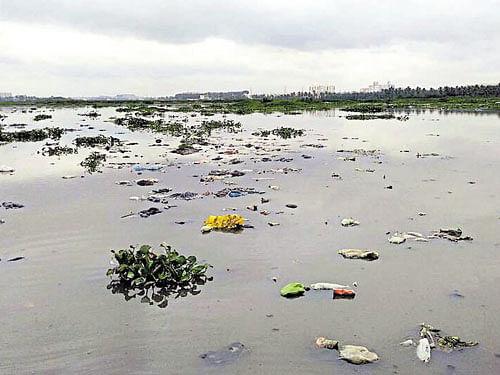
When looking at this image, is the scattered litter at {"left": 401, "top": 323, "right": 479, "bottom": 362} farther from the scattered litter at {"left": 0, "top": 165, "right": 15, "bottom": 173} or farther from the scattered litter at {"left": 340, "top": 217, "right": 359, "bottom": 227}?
the scattered litter at {"left": 0, "top": 165, "right": 15, "bottom": 173}

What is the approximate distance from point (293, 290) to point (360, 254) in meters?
1.55

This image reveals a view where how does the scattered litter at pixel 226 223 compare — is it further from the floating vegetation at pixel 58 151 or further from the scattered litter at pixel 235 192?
the floating vegetation at pixel 58 151

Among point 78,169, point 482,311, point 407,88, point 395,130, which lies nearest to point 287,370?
point 482,311

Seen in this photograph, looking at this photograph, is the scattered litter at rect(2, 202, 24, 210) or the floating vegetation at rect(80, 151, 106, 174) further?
the floating vegetation at rect(80, 151, 106, 174)

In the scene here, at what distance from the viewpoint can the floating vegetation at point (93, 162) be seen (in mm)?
13477

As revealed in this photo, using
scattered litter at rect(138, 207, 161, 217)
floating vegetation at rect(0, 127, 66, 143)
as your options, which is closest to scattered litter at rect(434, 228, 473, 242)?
scattered litter at rect(138, 207, 161, 217)

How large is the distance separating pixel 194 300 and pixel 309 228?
2987mm

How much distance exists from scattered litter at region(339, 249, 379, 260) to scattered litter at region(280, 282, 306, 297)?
1.32m

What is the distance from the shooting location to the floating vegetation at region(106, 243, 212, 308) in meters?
5.48

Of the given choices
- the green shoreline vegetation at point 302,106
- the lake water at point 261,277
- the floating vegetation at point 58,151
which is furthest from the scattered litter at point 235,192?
the green shoreline vegetation at point 302,106

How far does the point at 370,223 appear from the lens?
7.84m

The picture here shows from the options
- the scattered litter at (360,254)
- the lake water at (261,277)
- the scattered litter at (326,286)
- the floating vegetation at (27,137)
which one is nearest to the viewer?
the lake water at (261,277)

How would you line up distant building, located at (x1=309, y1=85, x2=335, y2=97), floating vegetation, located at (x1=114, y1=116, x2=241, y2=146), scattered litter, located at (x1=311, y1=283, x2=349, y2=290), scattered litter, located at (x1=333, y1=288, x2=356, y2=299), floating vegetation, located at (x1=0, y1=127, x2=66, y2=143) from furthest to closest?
distant building, located at (x1=309, y1=85, x2=335, y2=97), floating vegetation, located at (x1=0, y1=127, x2=66, y2=143), floating vegetation, located at (x1=114, y1=116, x2=241, y2=146), scattered litter, located at (x1=311, y1=283, x2=349, y2=290), scattered litter, located at (x1=333, y1=288, x2=356, y2=299)

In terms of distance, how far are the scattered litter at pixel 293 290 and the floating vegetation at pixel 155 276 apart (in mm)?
1043
